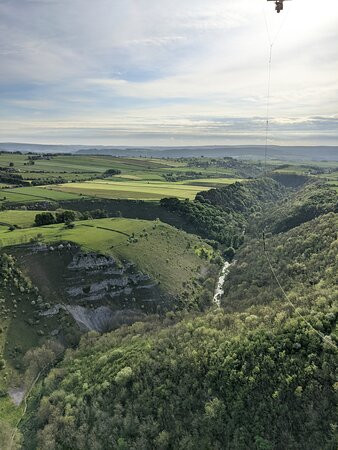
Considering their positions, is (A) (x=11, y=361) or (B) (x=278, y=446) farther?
(A) (x=11, y=361)

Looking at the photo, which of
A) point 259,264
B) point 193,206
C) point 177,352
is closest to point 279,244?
point 259,264

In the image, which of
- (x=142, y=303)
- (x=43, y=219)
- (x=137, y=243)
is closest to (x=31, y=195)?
(x=43, y=219)

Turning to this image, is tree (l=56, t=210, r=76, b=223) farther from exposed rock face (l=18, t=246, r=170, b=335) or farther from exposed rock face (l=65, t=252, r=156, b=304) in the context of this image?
exposed rock face (l=65, t=252, r=156, b=304)

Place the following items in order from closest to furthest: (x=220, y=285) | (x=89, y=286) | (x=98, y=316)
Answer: (x=98, y=316) → (x=89, y=286) → (x=220, y=285)

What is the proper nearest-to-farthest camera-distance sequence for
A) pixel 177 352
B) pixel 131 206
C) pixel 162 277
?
pixel 177 352, pixel 162 277, pixel 131 206

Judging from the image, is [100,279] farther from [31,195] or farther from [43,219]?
[31,195]

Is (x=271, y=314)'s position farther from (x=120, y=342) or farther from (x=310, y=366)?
(x=120, y=342)

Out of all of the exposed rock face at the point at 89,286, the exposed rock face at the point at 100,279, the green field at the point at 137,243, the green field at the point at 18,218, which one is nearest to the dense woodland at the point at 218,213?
the green field at the point at 137,243

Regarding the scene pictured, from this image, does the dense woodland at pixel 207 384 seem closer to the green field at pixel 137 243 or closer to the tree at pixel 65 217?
the green field at pixel 137 243
